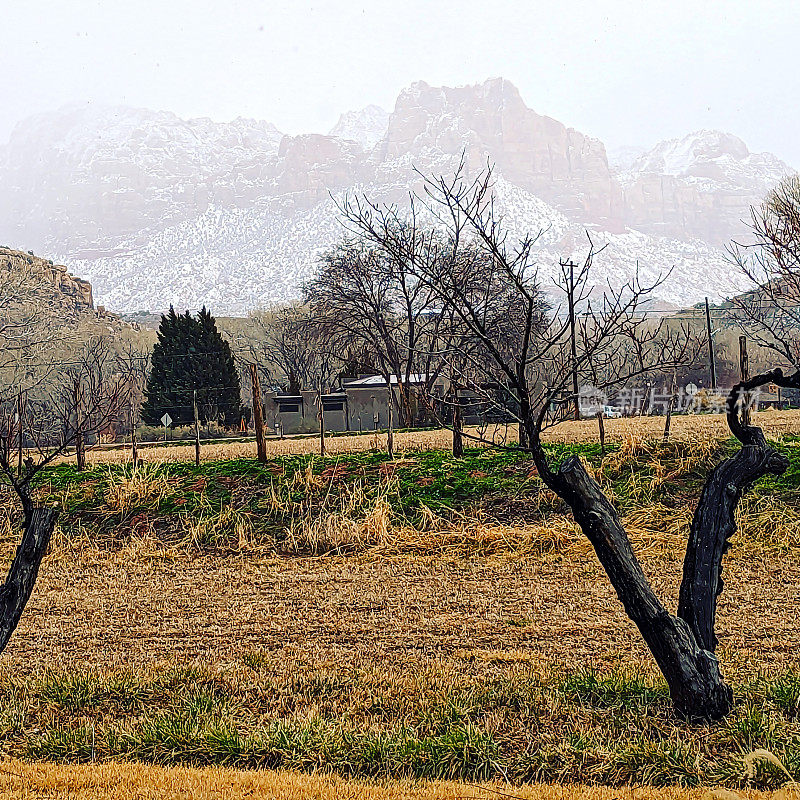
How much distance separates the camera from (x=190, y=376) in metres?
34.7

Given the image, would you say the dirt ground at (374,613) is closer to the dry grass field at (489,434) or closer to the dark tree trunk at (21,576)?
the dark tree trunk at (21,576)

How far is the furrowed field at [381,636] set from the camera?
4.71 metres

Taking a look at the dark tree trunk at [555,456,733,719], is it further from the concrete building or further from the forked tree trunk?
the concrete building

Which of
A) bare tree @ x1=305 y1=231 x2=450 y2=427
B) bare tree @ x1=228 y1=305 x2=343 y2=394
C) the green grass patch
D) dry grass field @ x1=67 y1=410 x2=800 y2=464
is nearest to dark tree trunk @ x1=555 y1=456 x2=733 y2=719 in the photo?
the green grass patch

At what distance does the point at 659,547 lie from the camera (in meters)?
11.1

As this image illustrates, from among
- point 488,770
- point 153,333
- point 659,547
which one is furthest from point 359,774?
point 153,333

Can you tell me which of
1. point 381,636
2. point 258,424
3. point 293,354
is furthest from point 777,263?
point 293,354

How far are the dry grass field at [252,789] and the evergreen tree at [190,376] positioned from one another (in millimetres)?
28204

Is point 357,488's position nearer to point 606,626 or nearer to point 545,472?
point 606,626

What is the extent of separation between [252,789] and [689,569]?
301 cm

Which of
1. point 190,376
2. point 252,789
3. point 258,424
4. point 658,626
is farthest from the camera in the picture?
point 190,376

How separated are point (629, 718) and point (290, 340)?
166ft

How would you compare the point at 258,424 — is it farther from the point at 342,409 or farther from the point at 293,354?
the point at 293,354

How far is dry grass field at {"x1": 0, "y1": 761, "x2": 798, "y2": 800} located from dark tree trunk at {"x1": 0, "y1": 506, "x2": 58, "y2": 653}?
110 cm
